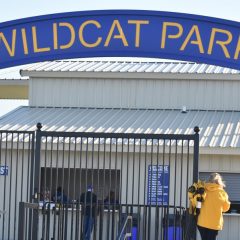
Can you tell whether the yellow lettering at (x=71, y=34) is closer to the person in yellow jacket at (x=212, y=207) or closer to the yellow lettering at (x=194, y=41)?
the yellow lettering at (x=194, y=41)

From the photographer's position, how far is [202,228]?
41.3ft

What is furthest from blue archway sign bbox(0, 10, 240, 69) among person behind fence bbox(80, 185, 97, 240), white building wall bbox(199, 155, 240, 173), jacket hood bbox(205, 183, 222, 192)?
white building wall bbox(199, 155, 240, 173)

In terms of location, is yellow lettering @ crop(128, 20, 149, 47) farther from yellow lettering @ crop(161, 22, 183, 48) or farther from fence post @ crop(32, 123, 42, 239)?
fence post @ crop(32, 123, 42, 239)

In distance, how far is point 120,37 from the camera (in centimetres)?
1216

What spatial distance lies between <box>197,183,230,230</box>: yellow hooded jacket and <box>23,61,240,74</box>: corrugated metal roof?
1405 centimetres

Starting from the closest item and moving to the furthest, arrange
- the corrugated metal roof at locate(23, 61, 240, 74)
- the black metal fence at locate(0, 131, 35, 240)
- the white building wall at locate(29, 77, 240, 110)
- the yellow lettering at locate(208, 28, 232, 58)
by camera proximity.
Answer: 1. the yellow lettering at locate(208, 28, 232, 58)
2. the black metal fence at locate(0, 131, 35, 240)
3. the white building wall at locate(29, 77, 240, 110)
4. the corrugated metal roof at locate(23, 61, 240, 74)

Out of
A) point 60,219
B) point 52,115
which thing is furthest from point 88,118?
point 60,219

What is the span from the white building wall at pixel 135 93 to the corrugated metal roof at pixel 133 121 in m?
0.34

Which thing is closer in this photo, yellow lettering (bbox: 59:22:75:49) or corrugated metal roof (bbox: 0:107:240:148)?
yellow lettering (bbox: 59:22:75:49)

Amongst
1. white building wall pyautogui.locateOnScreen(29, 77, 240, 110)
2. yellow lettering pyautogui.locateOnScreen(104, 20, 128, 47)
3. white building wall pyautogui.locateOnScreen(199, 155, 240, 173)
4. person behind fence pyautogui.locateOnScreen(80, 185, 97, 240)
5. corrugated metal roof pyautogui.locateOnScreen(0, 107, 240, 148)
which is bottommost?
person behind fence pyautogui.locateOnScreen(80, 185, 97, 240)

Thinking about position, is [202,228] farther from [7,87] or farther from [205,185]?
[7,87]

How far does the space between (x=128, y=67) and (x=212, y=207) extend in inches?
635

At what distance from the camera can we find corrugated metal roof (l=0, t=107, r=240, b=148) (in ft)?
77.3

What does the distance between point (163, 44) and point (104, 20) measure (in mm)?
959
